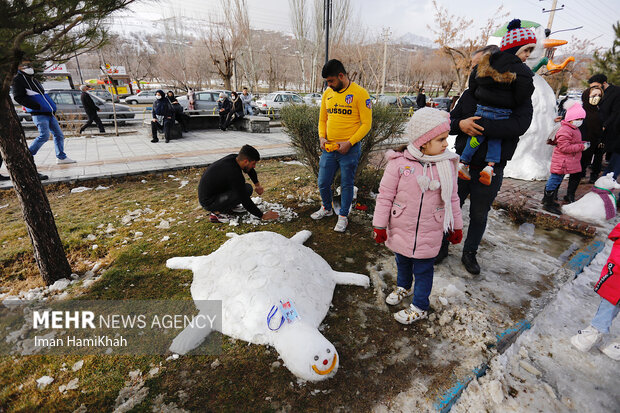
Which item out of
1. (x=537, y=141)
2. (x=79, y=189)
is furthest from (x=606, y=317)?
(x=79, y=189)

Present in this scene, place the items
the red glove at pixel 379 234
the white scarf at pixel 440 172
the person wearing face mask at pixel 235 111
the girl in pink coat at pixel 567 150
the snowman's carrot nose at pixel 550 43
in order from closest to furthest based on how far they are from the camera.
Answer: the white scarf at pixel 440 172
the red glove at pixel 379 234
the girl in pink coat at pixel 567 150
the snowman's carrot nose at pixel 550 43
the person wearing face mask at pixel 235 111

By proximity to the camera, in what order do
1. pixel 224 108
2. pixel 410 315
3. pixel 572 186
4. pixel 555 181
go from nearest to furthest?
1. pixel 410 315
2. pixel 555 181
3. pixel 572 186
4. pixel 224 108

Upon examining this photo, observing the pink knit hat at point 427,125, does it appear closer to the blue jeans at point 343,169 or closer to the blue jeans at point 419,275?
the blue jeans at point 419,275

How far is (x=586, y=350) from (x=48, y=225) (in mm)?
4633

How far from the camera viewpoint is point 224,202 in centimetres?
387

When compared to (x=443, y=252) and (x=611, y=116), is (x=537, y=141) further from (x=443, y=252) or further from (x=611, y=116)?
(x=443, y=252)

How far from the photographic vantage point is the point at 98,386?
1827mm

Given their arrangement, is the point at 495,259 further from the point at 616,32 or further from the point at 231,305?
the point at 616,32

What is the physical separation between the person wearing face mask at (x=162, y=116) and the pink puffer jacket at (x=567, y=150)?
9956mm

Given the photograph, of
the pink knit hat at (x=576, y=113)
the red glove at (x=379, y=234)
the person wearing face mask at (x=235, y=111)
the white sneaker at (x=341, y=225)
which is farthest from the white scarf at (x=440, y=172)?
the person wearing face mask at (x=235, y=111)

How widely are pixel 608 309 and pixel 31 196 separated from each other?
479 cm

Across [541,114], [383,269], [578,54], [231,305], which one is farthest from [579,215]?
[578,54]

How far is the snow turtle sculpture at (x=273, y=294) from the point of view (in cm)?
185

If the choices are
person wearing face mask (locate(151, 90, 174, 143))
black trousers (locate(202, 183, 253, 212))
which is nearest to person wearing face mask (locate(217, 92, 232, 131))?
person wearing face mask (locate(151, 90, 174, 143))
